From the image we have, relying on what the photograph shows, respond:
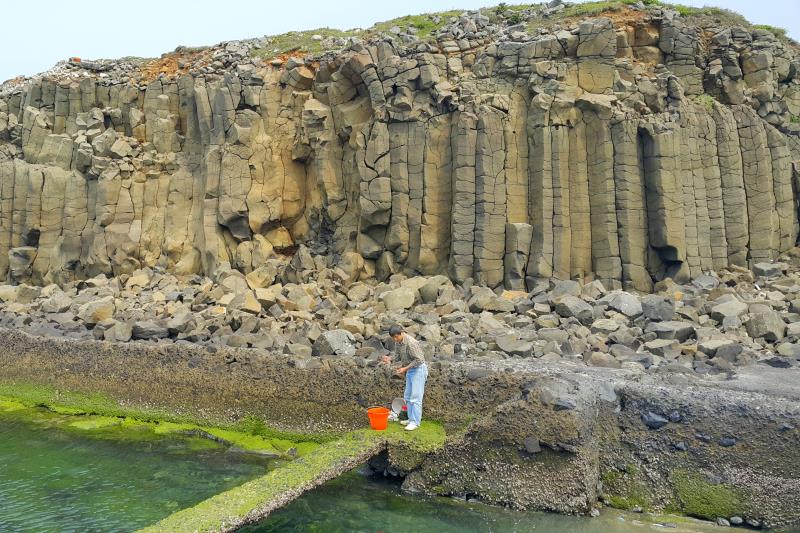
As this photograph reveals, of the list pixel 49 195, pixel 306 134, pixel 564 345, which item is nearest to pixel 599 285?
pixel 564 345

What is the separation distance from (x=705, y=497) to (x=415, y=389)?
Result: 424 cm

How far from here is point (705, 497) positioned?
8.59 metres

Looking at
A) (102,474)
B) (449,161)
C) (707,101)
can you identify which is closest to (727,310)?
(707,101)

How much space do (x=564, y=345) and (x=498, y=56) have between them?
10452 millimetres

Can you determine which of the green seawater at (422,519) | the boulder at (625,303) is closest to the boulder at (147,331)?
the green seawater at (422,519)

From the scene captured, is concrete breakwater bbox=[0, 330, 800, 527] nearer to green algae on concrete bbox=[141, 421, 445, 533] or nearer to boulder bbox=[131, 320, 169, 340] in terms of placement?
green algae on concrete bbox=[141, 421, 445, 533]

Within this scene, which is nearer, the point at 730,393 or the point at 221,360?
the point at 730,393

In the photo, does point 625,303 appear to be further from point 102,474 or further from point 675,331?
point 102,474

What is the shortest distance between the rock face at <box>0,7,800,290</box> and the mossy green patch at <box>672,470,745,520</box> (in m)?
8.83

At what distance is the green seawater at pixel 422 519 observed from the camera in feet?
27.6

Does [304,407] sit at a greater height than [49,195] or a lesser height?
lesser

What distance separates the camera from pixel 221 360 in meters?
12.9

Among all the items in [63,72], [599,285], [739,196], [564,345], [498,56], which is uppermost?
[63,72]

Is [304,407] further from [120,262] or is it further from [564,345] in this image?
[120,262]
